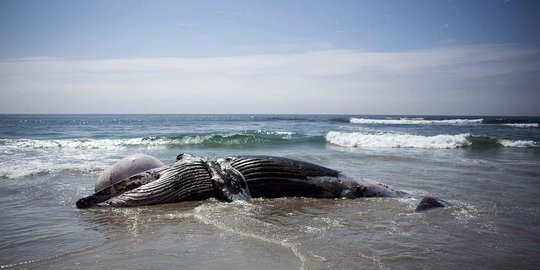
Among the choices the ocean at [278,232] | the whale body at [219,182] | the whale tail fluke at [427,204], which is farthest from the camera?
the whale body at [219,182]

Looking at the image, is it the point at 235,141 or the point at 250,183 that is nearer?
the point at 250,183

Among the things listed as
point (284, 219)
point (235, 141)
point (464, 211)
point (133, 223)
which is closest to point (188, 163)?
point (133, 223)

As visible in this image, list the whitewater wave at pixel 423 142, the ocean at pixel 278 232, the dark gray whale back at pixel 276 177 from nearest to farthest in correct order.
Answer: the ocean at pixel 278 232, the dark gray whale back at pixel 276 177, the whitewater wave at pixel 423 142

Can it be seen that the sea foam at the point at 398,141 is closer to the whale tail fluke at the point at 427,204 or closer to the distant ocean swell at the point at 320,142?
the distant ocean swell at the point at 320,142

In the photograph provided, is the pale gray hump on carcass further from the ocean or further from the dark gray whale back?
the dark gray whale back

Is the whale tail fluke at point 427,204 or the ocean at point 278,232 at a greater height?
the whale tail fluke at point 427,204

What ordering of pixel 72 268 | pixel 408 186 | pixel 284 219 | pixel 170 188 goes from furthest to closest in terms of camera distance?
pixel 408 186 → pixel 170 188 → pixel 284 219 → pixel 72 268

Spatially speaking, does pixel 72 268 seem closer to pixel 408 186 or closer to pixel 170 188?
pixel 170 188

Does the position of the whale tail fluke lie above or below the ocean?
above

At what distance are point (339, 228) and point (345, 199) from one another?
181 cm

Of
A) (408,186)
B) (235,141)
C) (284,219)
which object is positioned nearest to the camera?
(284,219)

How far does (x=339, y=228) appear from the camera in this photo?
459 cm

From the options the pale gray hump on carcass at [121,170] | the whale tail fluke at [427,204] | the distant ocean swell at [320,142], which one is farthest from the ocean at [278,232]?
the distant ocean swell at [320,142]

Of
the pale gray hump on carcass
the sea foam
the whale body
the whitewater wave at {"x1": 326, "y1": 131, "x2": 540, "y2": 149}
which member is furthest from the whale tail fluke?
the sea foam
